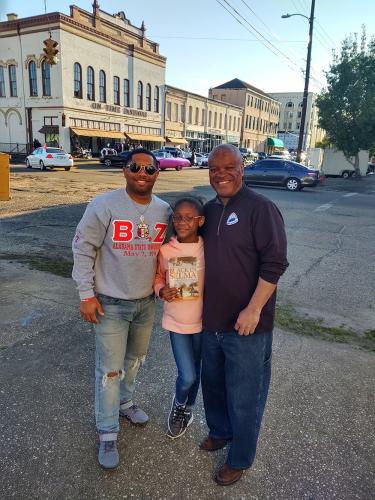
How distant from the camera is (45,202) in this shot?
1236 cm

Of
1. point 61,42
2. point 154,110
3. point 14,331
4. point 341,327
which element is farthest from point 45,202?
point 154,110

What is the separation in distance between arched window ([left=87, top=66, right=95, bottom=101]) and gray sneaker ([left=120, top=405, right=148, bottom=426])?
129 ft

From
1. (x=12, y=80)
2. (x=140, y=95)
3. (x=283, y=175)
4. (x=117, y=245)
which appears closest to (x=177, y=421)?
(x=117, y=245)

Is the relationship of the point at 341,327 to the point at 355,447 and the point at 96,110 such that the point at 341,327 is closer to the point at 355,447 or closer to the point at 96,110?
the point at 355,447

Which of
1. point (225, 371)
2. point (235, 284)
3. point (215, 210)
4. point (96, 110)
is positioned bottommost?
point (225, 371)

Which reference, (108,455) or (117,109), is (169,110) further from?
(108,455)

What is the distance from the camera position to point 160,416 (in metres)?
2.82

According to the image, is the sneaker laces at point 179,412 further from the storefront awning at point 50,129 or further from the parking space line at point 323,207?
the storefront awning at point 50,129

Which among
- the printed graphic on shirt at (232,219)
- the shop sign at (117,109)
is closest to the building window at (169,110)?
the shop sign at (117,109)

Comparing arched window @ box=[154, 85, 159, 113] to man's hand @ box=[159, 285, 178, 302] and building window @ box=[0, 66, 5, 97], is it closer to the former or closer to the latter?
building window @ box=[0, 66, 5, 97]

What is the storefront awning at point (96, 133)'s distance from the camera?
35.6 metres

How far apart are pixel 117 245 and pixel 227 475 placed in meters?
1.47

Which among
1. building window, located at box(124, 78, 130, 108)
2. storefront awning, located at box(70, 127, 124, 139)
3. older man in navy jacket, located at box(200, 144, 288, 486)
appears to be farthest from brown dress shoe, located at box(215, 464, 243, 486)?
building window, located at box(124, 78, 130, 108)

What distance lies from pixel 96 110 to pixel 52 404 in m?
39.2
